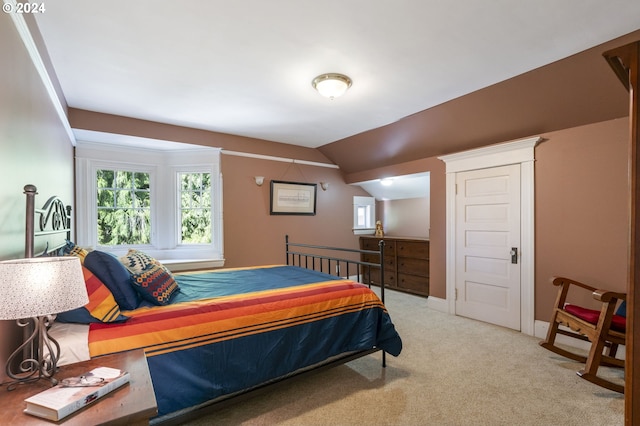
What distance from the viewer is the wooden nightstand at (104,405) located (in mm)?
880

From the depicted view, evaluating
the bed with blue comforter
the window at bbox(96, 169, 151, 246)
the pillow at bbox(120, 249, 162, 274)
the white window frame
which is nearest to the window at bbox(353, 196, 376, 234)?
the white window frame

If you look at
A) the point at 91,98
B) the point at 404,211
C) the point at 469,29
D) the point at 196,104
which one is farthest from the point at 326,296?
the point at 404,211

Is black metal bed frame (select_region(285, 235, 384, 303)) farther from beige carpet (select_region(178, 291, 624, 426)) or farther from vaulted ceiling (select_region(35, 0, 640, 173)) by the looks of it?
vaulted ceiling (select_region(35, 0, 640, 173))

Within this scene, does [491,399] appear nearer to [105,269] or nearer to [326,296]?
[326,296]

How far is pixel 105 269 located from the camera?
1.68 meters

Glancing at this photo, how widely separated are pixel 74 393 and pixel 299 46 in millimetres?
2225

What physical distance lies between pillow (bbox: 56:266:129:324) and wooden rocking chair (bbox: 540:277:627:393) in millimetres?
3192

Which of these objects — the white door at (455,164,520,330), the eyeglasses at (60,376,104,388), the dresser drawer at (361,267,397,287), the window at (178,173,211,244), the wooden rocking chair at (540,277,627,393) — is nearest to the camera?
the eyeglasses at (60,376,104,388)

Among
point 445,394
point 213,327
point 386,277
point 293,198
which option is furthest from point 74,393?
point 386,277

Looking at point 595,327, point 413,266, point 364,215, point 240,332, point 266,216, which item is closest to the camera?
point 240,332

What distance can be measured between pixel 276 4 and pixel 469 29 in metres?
1.25

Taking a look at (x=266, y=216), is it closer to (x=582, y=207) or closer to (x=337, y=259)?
(x=337, y=259)

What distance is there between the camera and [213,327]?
5.70 feet

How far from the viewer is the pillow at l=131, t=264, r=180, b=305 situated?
180 centimetres
